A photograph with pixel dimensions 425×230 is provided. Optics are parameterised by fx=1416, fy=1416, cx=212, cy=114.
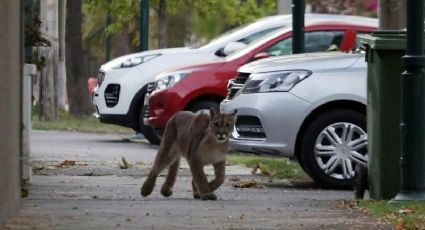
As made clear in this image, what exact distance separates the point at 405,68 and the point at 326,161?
307 centimetres

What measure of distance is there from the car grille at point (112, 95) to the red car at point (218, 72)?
1645 millimetres

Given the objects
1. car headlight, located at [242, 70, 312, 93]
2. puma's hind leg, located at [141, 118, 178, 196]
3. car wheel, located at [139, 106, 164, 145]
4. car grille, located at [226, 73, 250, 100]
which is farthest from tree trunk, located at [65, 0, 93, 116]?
puma's hind leg, located at [141, 118, 178, 196]

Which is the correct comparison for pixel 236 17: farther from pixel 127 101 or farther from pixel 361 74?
pixel 361 74

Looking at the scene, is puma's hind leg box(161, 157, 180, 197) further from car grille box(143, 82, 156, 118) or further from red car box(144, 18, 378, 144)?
car grille box(143, 82, 156, 118)

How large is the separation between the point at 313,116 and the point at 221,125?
6.53 ft

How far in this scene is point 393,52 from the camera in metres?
11.7

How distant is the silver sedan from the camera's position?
1380 cm

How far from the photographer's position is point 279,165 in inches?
634

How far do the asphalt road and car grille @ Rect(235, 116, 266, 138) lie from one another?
52 cm

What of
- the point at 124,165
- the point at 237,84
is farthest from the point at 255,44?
the point at 237,84

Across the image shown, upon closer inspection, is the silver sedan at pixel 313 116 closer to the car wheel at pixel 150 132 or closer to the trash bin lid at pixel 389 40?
the trash bin lid at pixel 389 40
